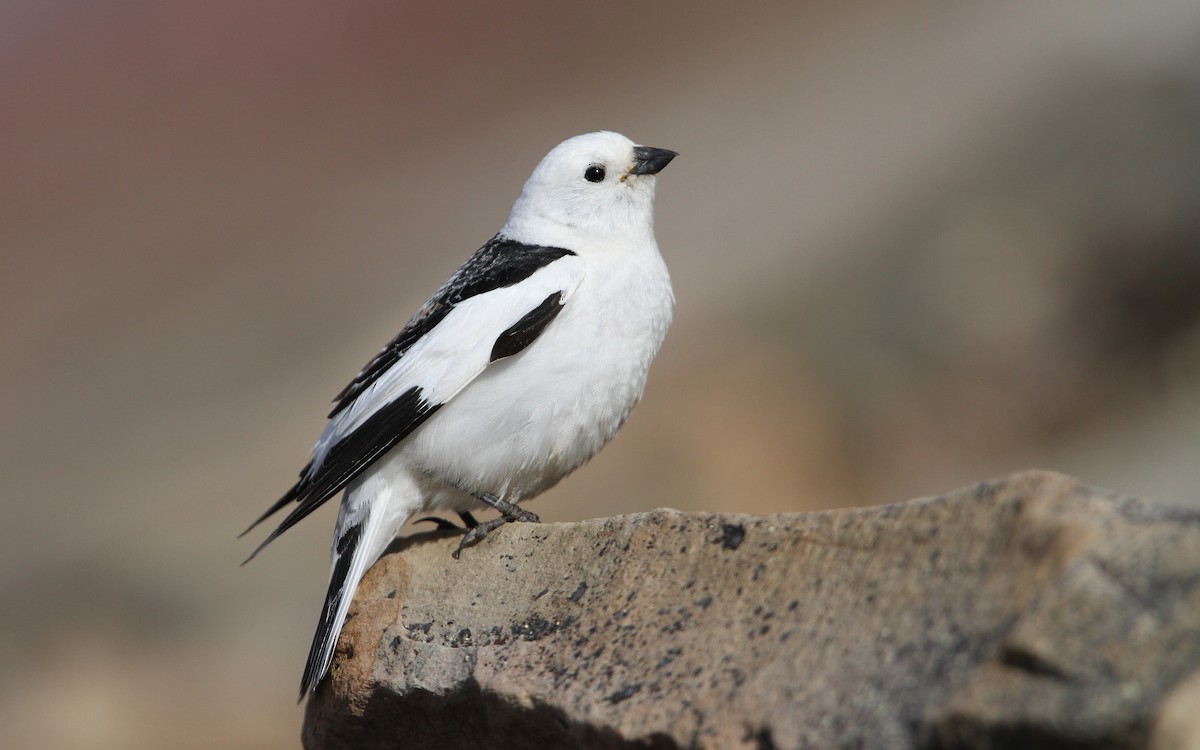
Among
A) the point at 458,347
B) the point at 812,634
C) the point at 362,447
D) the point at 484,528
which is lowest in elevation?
the point at 812,634

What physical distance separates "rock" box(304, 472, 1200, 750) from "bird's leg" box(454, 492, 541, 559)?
10 centimetres

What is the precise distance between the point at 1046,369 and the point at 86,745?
712 cm

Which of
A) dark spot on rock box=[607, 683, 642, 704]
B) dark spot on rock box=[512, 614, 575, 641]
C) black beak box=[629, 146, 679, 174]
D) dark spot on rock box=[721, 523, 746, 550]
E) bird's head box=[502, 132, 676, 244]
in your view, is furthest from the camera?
black beak box=[629, 146, 679, 174]

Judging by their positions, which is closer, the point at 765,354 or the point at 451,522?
the point at 451,522

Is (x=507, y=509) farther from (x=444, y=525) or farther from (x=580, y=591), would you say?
(x=580, y=591)

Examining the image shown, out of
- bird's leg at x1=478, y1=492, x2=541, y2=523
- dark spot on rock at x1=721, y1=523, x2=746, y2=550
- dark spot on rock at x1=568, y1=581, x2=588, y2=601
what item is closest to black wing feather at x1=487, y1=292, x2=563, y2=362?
bird's leg at x1=478, y1=492, x2=541, y2=523

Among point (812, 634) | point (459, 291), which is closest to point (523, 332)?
point (459, 291)

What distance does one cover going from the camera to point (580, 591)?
10.3ft

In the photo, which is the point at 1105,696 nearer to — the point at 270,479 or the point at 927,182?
the point at 270,479

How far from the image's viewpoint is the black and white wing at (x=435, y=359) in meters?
3.87

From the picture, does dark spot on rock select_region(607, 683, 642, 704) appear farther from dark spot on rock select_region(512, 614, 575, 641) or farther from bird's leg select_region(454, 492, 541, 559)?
bird's leg select_region(454, 492, 541, 559)

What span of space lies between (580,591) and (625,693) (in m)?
0.55

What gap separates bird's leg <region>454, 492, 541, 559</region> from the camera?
3715 mm

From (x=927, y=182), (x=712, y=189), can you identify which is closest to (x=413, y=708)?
(x=927, y=182)
